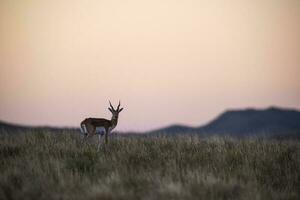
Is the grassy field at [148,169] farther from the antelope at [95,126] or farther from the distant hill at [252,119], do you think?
the distant hill at [252,119]

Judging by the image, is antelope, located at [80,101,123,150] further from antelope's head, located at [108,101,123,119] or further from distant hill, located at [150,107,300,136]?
distant hill, located at [150,107,300,136]

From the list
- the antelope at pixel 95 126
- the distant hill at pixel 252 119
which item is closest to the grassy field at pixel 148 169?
the antelope at pixel 95 126

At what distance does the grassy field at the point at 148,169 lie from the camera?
1176 cm

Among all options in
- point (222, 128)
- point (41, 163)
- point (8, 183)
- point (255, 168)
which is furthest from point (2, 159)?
point (222, 128)

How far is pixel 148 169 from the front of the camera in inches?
551

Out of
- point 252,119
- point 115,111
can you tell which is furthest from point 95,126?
point 252,119

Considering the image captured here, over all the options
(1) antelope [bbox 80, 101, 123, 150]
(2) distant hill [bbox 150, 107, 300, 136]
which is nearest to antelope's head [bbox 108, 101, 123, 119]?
(1) antelope [bbox 80, 101, 123, 150]

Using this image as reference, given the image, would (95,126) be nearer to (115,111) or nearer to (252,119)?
(115,111)

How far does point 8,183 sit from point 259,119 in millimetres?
157936

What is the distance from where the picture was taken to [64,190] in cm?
1182

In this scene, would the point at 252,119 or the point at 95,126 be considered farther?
the point at 252,119

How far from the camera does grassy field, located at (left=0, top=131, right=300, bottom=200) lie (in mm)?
11758

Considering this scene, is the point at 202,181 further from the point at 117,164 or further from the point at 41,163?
the point at 41,163

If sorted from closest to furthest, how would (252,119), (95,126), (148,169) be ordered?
1. (148,169)
2. (95,126)
3. (252,119)
